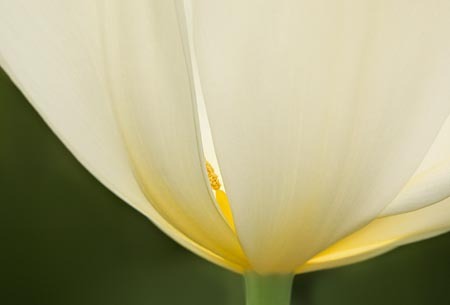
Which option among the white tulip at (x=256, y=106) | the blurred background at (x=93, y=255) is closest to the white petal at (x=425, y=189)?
the white tulip at (x=256, y=106)

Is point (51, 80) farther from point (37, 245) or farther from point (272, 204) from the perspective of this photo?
point (37, 245)

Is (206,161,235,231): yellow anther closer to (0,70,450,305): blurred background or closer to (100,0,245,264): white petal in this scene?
(100,0,245,264): white petal

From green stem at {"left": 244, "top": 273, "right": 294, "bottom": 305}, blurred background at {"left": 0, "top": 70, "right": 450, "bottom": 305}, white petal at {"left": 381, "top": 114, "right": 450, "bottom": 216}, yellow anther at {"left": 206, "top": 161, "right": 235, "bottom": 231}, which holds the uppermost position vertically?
white petal at {"left": 381, "top": 114, "right": 450, "bottom": 216}

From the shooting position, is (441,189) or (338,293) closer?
(441,189)

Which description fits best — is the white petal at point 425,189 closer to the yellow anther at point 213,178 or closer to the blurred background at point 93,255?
the yellow anther at point 213,178

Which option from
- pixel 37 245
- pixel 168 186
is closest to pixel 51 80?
pixel 168 186

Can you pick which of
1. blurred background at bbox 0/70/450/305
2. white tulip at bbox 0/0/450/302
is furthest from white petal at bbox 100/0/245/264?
blurred background at bbox 0/70/450/305

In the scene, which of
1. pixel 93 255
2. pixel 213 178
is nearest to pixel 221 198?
pixel 213 178
